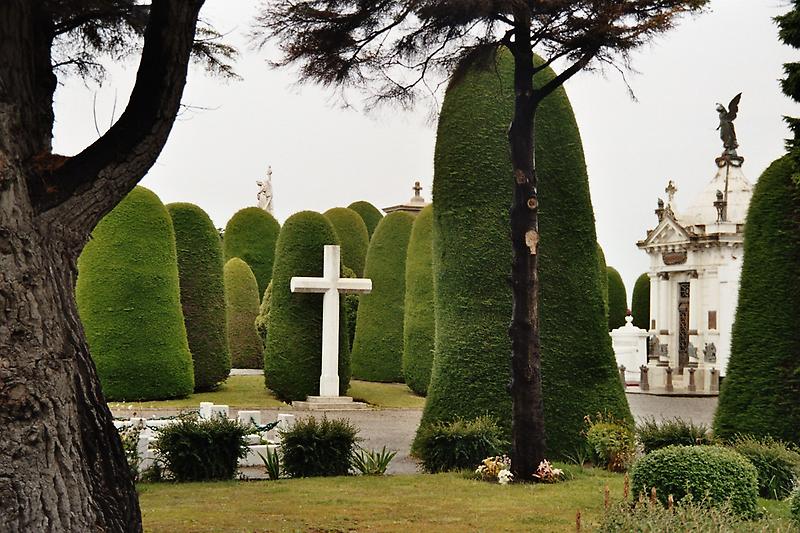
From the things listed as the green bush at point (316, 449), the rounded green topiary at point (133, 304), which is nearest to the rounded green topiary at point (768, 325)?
the green bush at point (316, 449)

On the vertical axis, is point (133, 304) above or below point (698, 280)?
below

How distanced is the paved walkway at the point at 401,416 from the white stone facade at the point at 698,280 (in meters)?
3.72

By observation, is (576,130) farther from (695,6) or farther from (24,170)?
(24,170)

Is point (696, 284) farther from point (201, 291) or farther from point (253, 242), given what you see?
point (201, 291)

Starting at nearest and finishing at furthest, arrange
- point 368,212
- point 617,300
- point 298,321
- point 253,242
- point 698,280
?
point 298,321 → point 698,280 → point 253,242 → point 368,212 → point 617,300

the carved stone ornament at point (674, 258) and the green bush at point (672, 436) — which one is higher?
the carved stone ornament at point (674, 258)

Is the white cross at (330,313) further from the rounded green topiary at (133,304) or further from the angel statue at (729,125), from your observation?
the angel statue at (729,125)

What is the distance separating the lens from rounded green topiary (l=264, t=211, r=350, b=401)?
1955 centimetres

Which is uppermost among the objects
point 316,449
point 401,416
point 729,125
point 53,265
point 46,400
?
point 729,125

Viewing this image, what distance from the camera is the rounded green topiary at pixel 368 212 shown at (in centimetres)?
3444

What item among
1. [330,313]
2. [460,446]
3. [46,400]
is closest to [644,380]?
[330,313]

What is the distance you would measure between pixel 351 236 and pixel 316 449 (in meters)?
17.6

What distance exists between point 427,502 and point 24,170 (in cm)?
482

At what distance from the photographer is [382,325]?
78.1 ft
